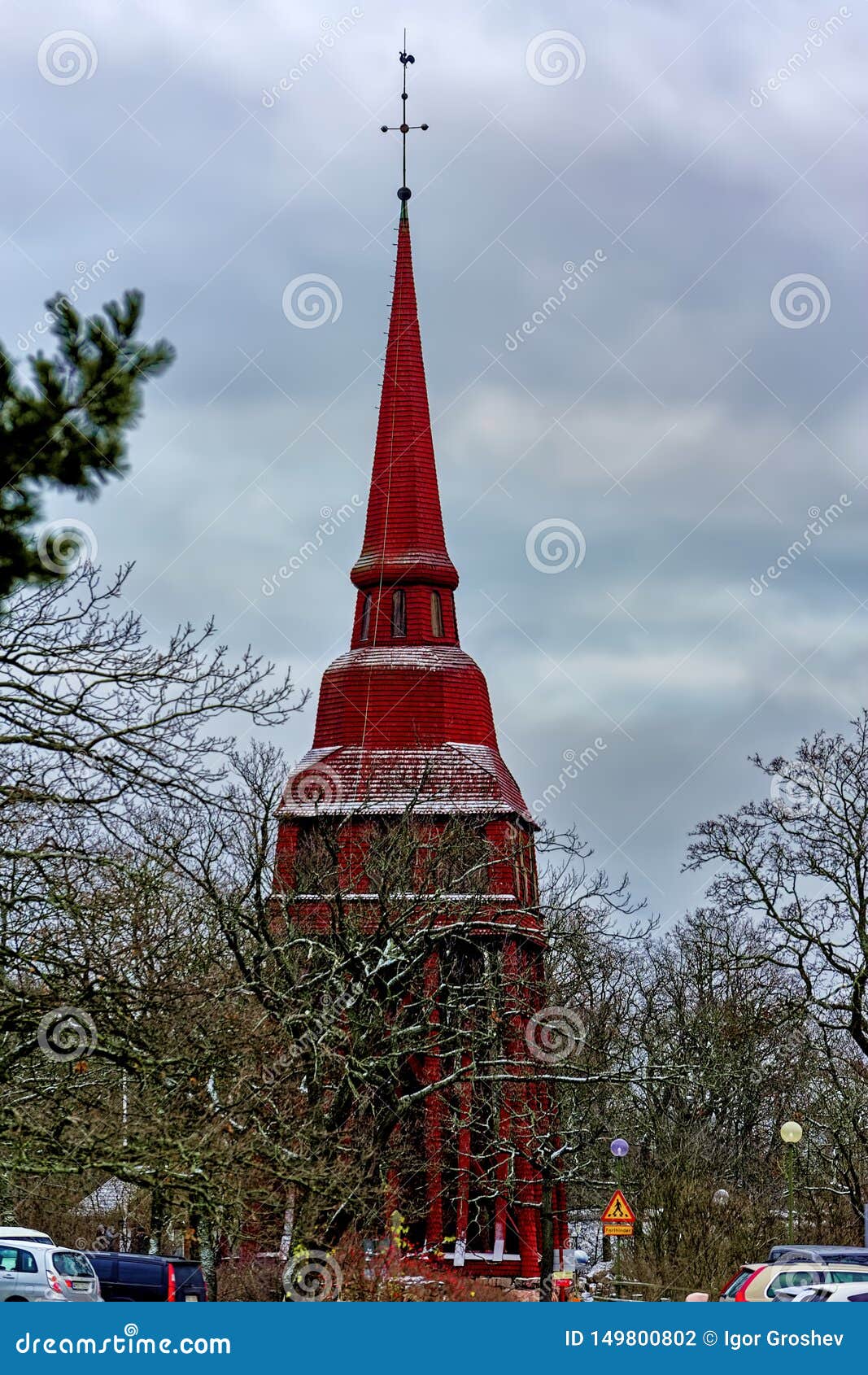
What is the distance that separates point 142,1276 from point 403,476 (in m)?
27.5

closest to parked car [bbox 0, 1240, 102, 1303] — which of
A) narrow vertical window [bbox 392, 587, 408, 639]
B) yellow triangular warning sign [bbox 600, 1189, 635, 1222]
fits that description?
yellow triangular warning sign [bbox 600, 1189, 635, 1222]

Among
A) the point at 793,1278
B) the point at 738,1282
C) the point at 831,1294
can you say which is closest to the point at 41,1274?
the point at 738,1282

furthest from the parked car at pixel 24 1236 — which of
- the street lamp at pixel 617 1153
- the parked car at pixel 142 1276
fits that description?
the street lamp at pixel 617 1153

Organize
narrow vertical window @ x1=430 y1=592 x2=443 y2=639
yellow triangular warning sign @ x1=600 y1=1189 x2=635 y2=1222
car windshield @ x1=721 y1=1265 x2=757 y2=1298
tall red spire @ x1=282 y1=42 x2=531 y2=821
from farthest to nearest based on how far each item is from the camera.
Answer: narrow vertical window @ x1=430 y1=592 x2=443 y2=639, tall red spire @ x1=282 y1=42 x2=531 y2=821, car windshield @ x1=721 y1=1265 x2=757 y2=1298, yellow triangular warning sign @ x1=600 y1=1189 x2=635 y2=1222

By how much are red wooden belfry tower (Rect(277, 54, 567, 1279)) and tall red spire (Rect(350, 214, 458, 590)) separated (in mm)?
44

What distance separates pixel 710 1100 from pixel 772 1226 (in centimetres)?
2045

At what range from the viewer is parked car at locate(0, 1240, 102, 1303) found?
2403cm

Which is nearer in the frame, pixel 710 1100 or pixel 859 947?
pixel 859 947

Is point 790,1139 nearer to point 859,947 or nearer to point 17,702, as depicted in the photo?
point 859,947

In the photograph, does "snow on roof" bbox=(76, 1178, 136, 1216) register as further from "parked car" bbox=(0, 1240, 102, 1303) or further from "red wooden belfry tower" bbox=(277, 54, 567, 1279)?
"parked car" bbox=(0, 1240, 102, 1303)

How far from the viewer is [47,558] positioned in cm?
1395

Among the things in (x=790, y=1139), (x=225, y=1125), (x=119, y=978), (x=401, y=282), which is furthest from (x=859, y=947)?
(x=401, y=282)

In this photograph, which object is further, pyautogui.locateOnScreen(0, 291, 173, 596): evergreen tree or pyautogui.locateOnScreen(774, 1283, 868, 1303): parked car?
pyautogui.locateOnScreen(774, 1283, 868, 1303): parked car

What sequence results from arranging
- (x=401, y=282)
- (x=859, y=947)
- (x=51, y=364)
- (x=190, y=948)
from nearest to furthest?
(x=51, y=364) → (x=190, y=948) → (x=859, y=947) → (x=401, y=282)
